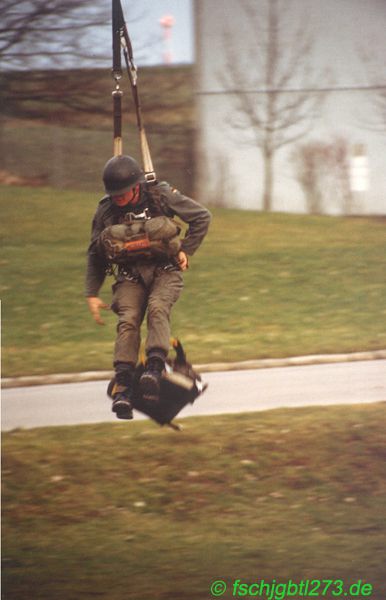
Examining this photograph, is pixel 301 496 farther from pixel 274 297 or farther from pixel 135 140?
pixel 135 140

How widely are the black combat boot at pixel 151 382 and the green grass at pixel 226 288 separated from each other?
3.93m

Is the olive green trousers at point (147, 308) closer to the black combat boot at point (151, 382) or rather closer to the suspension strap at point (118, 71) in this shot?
the black combat boot at point (151, 382)

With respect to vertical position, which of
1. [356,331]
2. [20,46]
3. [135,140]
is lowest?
[356,331]

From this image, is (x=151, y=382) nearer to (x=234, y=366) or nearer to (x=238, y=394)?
(x=238, y=394)

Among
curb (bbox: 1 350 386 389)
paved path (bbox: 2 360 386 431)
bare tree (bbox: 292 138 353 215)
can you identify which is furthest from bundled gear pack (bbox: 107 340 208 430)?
bare tree (bbox: 292 138 353 215)

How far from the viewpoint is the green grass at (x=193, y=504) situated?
18.8 ft

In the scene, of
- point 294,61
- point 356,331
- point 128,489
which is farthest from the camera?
point 294,61

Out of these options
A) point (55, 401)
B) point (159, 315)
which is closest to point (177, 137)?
point (55, 401)

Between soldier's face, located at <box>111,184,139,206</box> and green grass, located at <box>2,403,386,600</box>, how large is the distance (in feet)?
5.96

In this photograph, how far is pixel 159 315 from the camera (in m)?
5.38

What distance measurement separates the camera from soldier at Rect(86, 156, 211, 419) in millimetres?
5246

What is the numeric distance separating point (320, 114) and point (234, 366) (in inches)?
306

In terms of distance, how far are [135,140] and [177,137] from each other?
0.87m

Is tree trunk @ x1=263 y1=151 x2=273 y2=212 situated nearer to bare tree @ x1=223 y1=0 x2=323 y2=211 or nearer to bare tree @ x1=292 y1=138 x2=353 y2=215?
bare tree @ x1=223 y1=0 x2=323 y2=211
